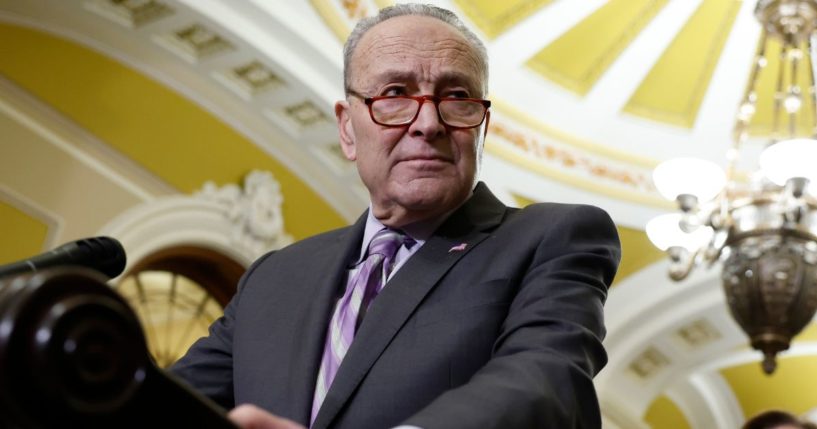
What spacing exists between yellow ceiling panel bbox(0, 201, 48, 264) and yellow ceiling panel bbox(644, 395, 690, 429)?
6506mm

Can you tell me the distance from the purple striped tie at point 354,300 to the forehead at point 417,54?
24cm

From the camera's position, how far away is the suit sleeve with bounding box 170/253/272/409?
1630mm

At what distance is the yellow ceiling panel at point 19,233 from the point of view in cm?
492

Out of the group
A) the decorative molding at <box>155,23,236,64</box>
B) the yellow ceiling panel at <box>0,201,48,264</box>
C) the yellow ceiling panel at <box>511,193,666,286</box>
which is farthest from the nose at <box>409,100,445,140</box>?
the yellow ceiling panel at <box>511,193,666,286</box>

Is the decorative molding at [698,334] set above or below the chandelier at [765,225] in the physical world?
above

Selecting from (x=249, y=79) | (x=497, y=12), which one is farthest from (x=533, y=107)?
(x=249, y=79)

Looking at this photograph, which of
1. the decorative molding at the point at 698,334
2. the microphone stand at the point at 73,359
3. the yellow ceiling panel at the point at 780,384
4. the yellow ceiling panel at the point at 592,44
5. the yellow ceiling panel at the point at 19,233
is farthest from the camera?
the yellow ceiling panel at the point at 780,384

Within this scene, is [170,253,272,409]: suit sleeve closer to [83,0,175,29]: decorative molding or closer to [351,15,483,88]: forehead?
[351,15,483,88]: forehead

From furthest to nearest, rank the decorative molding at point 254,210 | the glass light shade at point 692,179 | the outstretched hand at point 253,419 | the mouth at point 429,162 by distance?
the decorative molding at point 254,210, the glass light shade at point 692,179, the mouth at point 429,162, the outstretched hand at point 253,419

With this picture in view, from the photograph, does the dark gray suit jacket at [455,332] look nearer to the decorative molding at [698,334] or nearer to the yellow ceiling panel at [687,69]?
the yellow ceiling panel at [687,69]

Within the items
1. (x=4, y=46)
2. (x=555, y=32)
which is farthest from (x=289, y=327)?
(x=555, y=32)

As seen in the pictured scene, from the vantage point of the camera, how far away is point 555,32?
764 centimetres

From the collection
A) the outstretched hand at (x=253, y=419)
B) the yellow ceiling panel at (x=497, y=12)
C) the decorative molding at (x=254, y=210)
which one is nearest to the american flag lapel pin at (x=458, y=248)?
the outstretched hand at (x=253, y=419)

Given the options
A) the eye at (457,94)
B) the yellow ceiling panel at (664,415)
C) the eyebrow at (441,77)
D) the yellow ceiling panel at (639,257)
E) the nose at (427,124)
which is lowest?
the nose at (427,124)
